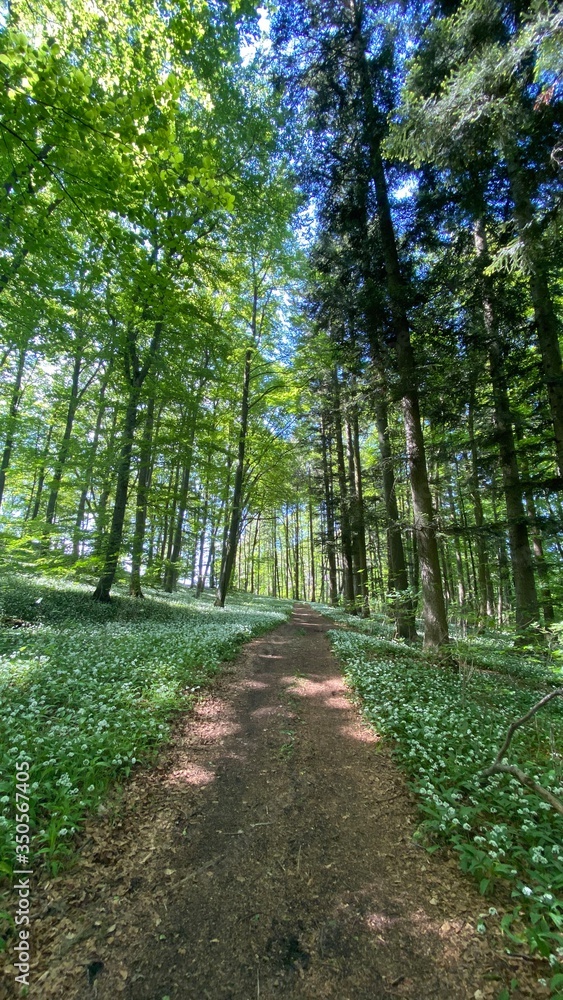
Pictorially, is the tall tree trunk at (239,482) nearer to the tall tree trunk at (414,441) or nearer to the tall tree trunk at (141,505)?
the tall tree trunk at (141,505)

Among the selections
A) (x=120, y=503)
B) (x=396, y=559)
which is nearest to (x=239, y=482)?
(x=120, y=503)

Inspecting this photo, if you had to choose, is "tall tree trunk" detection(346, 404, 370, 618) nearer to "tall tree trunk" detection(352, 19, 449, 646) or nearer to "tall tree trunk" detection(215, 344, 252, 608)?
"tall tree trunk" detection(215, 344, 252, 608)

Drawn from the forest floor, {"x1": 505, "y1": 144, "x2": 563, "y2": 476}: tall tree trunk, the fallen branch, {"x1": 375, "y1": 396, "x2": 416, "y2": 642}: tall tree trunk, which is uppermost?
{"x1": 505, "y1": 144, "x2": 563, "y2": 476}: tall tree trunk

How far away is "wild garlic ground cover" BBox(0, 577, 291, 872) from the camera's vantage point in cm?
333

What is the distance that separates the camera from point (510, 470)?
10.6 metres

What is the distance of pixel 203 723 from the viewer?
560 cm

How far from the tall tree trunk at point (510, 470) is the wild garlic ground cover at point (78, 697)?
7.78 m

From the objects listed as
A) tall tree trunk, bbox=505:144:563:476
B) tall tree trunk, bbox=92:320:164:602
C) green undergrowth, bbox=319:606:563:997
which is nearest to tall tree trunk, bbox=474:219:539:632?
tall tree trunk, bbox=505:144:563:476

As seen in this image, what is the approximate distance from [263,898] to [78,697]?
3.38 m

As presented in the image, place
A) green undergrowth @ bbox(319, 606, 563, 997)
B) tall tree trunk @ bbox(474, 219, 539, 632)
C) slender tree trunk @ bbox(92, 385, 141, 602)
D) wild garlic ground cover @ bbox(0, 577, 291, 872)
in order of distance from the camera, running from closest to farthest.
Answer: green undergrowth @ bbox(319, 606, 563, 997) < wild garlic ground cover @ bbox(0, 577, 291, 872) < tall tree trunk @ bbox(474, 219, 539, 632) < slender tree trunk @ bbox(92, 385, 141, 602)

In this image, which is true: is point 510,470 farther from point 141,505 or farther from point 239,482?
point 141,505

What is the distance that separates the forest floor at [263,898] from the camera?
2.32 metres

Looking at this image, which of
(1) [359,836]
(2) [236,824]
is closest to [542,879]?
(1) [359,836]

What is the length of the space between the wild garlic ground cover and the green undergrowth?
3.12 meters
